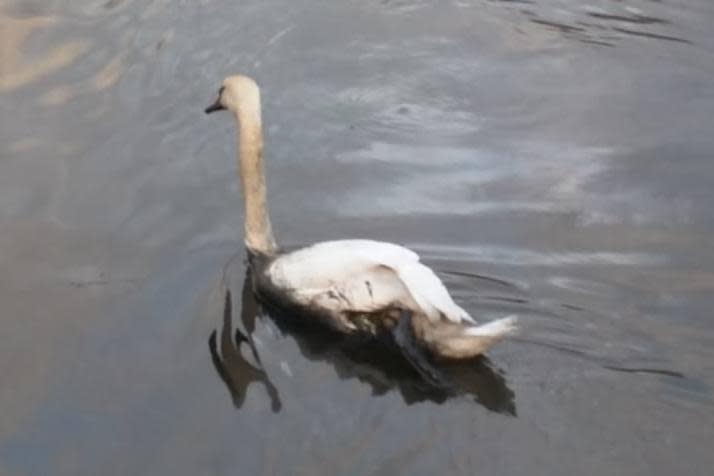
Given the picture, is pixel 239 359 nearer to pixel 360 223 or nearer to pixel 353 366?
pixel 353 366

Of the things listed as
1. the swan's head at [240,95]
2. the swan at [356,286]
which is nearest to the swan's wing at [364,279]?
the swan at [356,286]

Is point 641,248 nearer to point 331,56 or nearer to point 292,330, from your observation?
point 292,330

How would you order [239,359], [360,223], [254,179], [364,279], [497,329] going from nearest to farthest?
1. [497,329]
2. [364,279]
3. [239,359]
4. [254,179]
5. [360,223]

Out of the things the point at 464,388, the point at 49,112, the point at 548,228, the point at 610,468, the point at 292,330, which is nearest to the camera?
the point at 610,468

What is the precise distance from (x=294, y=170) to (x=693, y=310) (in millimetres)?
2250

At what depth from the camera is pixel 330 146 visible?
820 cm

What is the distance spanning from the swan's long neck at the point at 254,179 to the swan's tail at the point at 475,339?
1108 mm

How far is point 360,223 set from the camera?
7414 millimetres

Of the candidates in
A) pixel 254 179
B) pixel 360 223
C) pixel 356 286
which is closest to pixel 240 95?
pixel 254 179

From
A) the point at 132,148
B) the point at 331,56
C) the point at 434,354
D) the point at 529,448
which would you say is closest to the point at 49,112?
the point at 132,148

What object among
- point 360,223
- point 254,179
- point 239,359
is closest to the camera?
point 239,359

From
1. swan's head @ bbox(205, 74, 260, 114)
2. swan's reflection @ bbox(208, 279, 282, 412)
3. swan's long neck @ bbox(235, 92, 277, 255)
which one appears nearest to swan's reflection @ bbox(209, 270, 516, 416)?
swan's reflection @ bbox(208, 279, 282, 412)

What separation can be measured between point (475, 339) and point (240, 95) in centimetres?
168

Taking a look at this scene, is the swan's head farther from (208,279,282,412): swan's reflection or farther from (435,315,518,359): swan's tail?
(435,315,518,359): swan's tail
